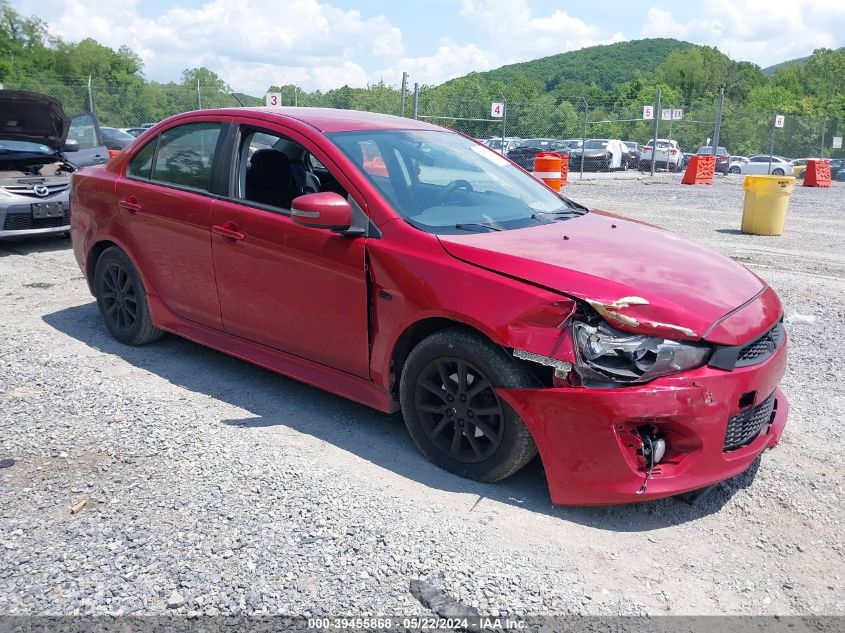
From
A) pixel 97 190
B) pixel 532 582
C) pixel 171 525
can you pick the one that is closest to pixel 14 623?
pixel 171 525

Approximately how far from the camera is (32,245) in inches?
377

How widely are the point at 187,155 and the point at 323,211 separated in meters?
1.68

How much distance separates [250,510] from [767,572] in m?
2.17

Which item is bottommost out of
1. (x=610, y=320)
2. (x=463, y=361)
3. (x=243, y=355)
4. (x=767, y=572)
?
(x=767, y=572)

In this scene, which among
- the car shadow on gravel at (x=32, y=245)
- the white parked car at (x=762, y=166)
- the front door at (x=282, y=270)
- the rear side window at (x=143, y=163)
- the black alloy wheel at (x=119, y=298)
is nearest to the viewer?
the front door at (x=282, y=270)

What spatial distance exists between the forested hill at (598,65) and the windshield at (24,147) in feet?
415

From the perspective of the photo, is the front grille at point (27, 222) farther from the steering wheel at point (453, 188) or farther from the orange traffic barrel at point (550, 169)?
the orange traffic barrel at point (550, 169)

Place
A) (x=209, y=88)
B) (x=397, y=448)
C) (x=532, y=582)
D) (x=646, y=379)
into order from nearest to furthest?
(x=532, y=582)
(x=646, y=379)
(x=397, y=448)
(x=209, y=88)

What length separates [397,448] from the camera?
3973 mm

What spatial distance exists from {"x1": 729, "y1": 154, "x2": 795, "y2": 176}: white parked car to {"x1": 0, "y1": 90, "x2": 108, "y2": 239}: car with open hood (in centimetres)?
3312

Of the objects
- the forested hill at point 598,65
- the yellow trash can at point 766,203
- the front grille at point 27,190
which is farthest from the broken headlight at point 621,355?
the forested hill at point 598,65

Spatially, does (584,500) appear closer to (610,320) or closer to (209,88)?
(610,320)

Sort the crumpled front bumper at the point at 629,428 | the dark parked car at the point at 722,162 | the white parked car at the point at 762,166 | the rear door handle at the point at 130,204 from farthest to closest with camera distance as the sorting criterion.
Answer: the dark parked car at the point at 722,162
the white parked car at the point at 762,166
the rear door handle at the point at 130,204
the crumpled front bumper at the point at 629,428

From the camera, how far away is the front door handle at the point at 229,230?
4.39 meters
